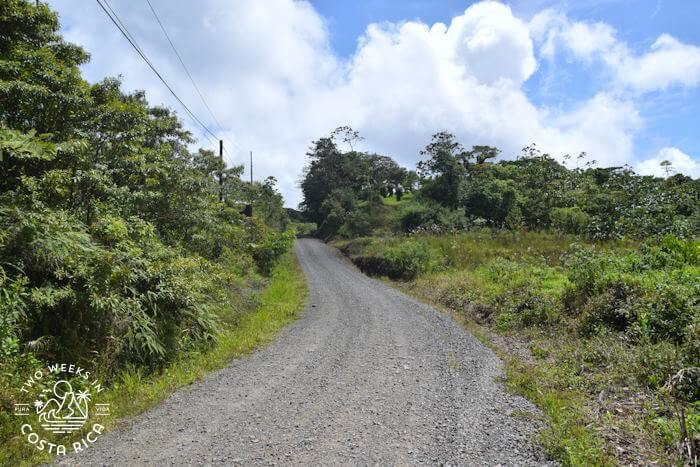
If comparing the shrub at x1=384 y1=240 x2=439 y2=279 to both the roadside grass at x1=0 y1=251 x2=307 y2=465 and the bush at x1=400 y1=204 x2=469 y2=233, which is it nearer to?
the bush at x1=400 y1=204 x2=469 y2=233

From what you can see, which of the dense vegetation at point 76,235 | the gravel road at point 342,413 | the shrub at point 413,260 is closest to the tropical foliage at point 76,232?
the dense vegetation at point 76,235

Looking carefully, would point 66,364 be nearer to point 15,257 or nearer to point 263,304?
point 15,257

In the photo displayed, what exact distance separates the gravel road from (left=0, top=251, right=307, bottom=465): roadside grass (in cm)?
25

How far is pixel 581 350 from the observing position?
7.24 metres

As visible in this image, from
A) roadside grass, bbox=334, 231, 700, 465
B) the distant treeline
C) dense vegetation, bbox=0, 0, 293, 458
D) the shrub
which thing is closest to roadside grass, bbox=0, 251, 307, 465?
dense vegetation, bbox=0, 0, 293, 458

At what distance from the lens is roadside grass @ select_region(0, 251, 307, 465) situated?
4.07 meters

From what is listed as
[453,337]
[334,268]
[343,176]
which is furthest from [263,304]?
[343,176]

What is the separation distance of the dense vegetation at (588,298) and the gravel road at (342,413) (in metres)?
0.67

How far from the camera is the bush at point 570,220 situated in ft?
72.8

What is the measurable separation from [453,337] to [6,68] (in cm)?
998

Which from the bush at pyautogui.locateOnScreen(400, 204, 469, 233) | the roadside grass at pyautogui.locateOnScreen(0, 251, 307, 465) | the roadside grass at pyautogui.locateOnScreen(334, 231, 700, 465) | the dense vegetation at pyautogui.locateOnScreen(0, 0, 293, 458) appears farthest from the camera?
the bush at pyautogui.locateOnScreen(400, 204, 469, 233)

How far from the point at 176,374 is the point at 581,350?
277 inches

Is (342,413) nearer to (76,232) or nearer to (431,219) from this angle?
(76,232)

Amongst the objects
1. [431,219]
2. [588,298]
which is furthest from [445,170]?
[588,298]
